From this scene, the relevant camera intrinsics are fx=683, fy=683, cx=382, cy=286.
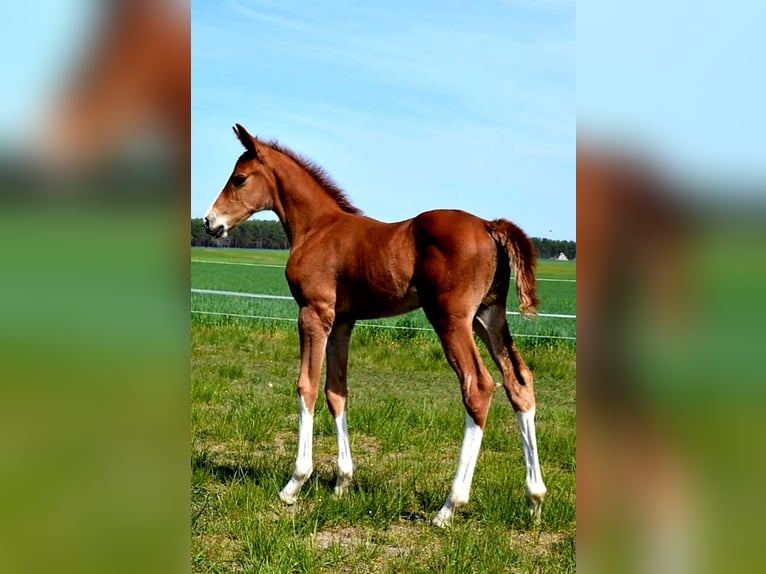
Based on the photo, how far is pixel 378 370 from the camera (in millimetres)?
9031

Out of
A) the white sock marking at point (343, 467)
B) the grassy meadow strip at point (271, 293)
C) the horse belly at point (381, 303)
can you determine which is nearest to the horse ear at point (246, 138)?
the horse belly at point (381, 303)

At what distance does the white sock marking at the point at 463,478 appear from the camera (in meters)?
3.76

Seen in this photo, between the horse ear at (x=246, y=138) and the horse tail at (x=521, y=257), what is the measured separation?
5.84 ft

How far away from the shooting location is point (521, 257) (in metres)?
3.91

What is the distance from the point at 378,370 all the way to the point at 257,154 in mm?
4833

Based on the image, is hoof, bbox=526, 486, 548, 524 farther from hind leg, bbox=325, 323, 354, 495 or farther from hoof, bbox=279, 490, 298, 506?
hoof, bbox=279, 490, 298, 506

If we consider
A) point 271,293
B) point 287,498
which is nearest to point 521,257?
point 287,498

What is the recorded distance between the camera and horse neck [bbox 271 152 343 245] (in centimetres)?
475

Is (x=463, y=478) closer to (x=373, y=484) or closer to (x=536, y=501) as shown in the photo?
(x=536, y=501)
